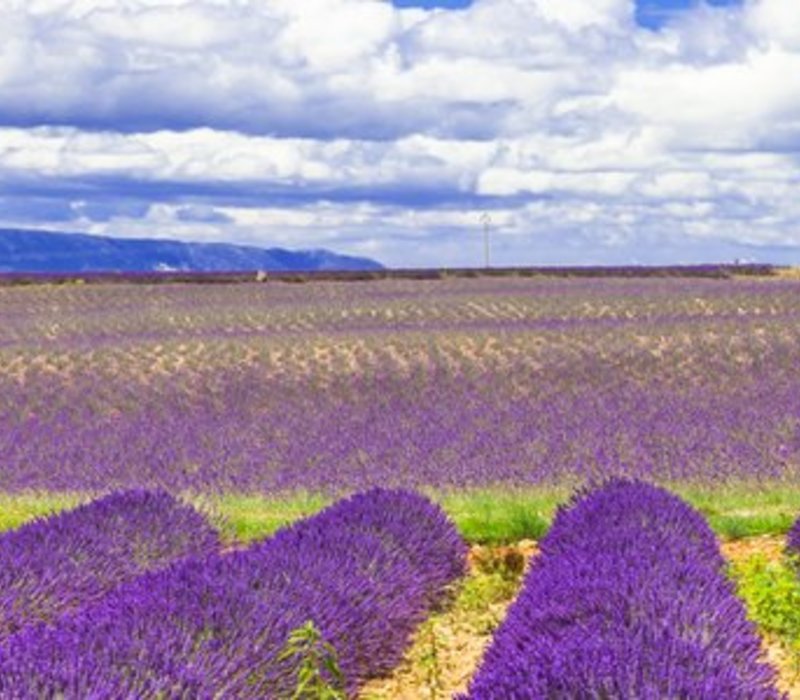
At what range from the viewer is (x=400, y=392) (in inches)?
1103

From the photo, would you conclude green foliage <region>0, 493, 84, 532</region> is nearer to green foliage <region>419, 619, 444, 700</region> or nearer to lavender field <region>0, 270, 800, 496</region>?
lavender field <region>0, 270, 800, 496</region>

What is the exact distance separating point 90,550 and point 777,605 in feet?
12.6

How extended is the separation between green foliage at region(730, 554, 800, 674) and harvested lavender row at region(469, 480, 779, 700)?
10.7 inches

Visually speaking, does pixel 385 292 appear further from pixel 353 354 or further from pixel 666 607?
pixel 666 607

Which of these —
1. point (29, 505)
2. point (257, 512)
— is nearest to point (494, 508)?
point (257, 512)

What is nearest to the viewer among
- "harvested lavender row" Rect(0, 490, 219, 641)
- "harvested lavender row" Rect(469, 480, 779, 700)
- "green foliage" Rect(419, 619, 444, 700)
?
"harvested lavender row" Rect(469, 480, 779, 700)

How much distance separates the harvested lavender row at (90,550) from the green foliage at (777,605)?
3458 mm

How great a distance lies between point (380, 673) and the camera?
28.0 ft

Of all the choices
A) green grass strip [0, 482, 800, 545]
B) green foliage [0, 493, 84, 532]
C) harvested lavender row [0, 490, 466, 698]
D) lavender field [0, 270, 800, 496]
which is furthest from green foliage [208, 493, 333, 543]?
harvested lavender row [0, 490, 466, 698]

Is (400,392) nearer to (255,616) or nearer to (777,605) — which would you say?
(777,605)

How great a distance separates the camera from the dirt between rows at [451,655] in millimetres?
8141

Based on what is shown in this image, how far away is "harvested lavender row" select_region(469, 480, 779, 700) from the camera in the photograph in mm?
5074

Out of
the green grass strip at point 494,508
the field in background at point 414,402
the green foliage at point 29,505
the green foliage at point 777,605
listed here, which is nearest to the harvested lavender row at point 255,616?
the green grass strip at point 494,508

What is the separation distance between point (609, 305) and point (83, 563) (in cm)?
3538
